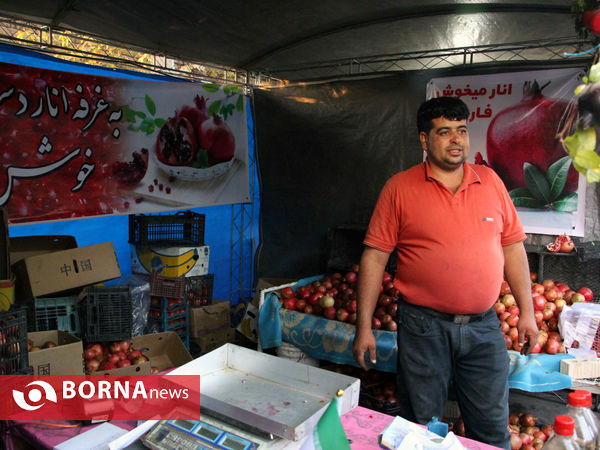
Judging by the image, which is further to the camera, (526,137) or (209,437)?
(526,137)

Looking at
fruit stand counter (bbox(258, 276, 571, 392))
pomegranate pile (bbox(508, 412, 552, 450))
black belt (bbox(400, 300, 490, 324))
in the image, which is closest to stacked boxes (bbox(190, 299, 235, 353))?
fruit stand counter (bbox(258, 276, 571, 392))

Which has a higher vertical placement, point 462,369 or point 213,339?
point 462,369

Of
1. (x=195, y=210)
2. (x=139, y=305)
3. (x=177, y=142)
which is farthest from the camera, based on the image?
(x=195, y=210)

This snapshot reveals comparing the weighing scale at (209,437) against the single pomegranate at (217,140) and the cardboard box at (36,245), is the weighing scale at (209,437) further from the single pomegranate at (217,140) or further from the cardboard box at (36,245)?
the single pomegranate at (217,140)

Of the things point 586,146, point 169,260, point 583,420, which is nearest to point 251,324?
Answer: point 169,260

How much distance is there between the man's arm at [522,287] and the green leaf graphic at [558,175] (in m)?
2.05

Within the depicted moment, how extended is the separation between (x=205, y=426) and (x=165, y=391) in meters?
0.27

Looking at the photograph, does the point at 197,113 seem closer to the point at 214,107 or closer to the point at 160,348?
the point at 214,107

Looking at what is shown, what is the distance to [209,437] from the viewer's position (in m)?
1.28

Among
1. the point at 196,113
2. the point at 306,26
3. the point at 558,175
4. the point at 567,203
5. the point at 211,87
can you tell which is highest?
the point at 306,26

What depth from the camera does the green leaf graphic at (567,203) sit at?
156 inches

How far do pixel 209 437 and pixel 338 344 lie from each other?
238 centimetres

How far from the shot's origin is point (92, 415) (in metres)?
1.68

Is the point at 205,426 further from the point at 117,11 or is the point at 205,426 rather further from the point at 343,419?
the point at 117,11
